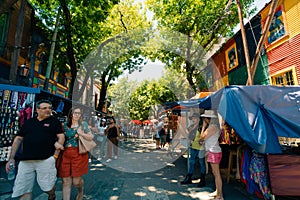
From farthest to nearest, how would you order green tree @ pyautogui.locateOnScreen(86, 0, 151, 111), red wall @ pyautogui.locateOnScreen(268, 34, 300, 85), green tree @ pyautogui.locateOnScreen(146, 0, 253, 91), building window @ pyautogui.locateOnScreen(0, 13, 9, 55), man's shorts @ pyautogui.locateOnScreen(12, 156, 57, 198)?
1. green tree @ pyautogui.locateOnScreen(86, 0, 151, 111)
2. green tree @ pyautogui.locateOnScreen(146, 0, 253, 91)
3. building window @ pyautogui.locateOnScreen(0, 13, 9, 55)
4. red wall @ pyautogui.locateOnScreen(268, 34, 300, 85)
5. man's shorts @ pyautogui.locateOnScreen(12, 156, 57, 198)

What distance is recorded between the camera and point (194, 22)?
12.4m

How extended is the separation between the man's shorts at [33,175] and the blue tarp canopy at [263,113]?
339cm

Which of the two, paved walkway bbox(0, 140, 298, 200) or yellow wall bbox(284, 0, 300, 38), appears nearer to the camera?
paved walkway bbox(0, 140, 298, 200)

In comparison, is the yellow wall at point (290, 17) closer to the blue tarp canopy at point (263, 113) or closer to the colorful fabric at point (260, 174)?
the blue tarp canopy at point (263, 113)

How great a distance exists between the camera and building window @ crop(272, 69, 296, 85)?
340 inches

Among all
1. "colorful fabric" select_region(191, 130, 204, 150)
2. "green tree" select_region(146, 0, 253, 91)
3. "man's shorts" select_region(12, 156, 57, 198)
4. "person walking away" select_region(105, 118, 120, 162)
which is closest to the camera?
"man's shorts" select_region(12, 156, 57, 198)

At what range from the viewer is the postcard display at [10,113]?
5.24 metres

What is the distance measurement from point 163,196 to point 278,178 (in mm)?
2312

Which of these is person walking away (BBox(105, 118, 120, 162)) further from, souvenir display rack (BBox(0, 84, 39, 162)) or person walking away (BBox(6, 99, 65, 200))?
person walking away (BBox(6, 99, 65, 200))

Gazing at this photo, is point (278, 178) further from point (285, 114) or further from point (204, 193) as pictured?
point (204, 193)

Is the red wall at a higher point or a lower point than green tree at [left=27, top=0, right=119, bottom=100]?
lower

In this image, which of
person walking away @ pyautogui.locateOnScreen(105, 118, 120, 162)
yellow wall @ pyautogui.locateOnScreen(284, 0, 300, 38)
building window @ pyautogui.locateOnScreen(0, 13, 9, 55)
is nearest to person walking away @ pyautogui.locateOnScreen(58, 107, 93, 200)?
person walking away @ pyautogui.locateOnScreen(105, 118, 120, 162)

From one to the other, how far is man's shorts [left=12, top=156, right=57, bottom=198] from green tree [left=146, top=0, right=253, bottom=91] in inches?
437

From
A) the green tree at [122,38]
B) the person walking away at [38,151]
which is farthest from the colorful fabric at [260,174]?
the green tree at [122,38]
